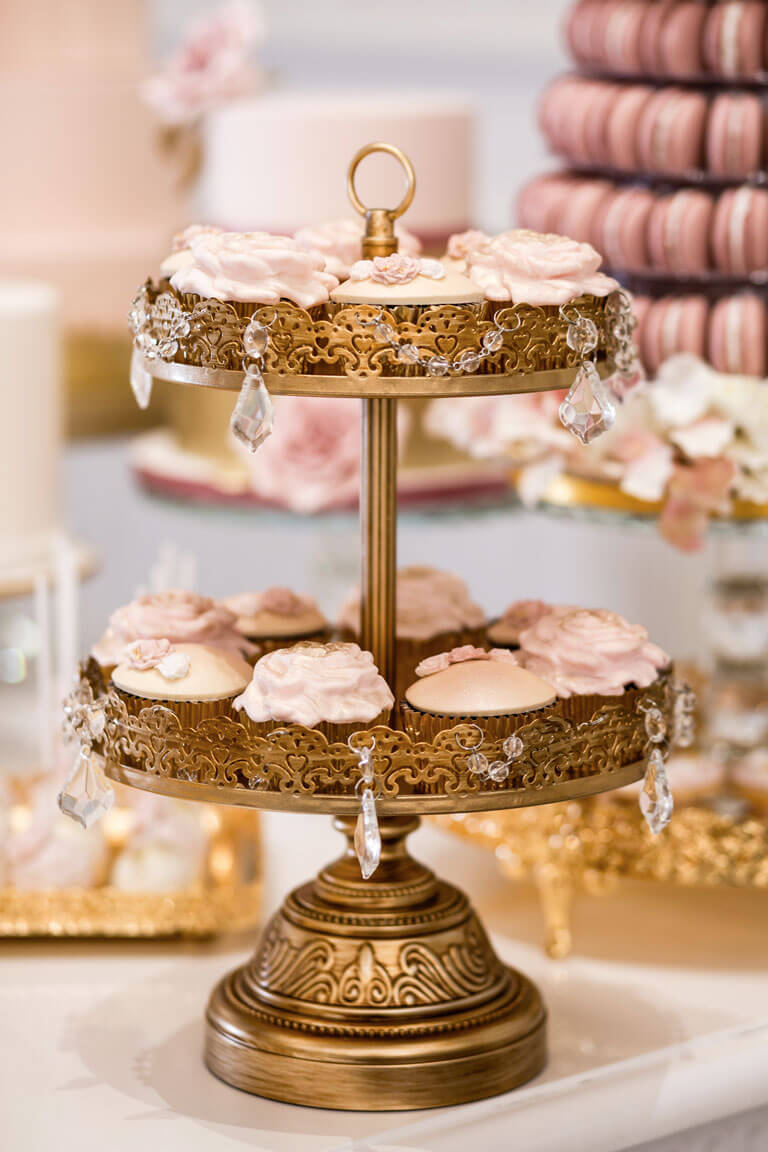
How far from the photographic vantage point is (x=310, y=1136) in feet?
3.19

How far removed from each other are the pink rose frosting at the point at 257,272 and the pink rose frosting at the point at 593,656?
0.74ft

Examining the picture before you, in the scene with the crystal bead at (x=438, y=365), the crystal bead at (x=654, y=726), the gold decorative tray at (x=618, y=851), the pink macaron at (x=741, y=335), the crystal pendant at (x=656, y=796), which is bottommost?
the gold decorative tray at (x=618, y=851)

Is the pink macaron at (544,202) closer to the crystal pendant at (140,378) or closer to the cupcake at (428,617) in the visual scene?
the cupcake at (428,617)

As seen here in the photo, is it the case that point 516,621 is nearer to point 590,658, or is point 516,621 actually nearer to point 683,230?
point 590,658

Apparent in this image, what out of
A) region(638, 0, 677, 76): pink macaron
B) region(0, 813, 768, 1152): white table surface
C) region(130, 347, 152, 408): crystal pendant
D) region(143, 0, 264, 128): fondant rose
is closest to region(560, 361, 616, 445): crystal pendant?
region(130, 347, 152, 408): crystal pendant

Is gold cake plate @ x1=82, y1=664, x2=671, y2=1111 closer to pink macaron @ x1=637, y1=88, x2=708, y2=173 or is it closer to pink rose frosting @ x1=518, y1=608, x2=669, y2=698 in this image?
pink rose frosting @ x1=518, y1=608, x2=669, y2=698

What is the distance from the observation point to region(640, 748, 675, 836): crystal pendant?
94 cm

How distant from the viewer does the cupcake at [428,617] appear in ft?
3.55

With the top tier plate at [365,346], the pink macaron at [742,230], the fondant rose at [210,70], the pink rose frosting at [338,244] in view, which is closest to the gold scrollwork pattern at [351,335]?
the top tier plate at [365,346]

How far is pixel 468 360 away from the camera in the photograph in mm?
882

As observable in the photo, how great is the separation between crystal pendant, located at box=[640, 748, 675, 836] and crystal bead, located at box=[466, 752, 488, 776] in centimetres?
9

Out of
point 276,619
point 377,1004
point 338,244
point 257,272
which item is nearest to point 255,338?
point 257,272

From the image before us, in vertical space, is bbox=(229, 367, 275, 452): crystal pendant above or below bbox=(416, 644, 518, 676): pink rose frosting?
above

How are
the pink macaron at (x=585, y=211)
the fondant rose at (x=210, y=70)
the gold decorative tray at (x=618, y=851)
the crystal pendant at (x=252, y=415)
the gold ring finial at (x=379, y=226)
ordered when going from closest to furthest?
the crystal pendant at (x=252, y=415)
the gold ring finial at (x=379, y=226)
the gold decorative tray at (x=618, y=851)
the pink macaron at (x=585, y=211)
the fondant rose at (x=210, y=70)
